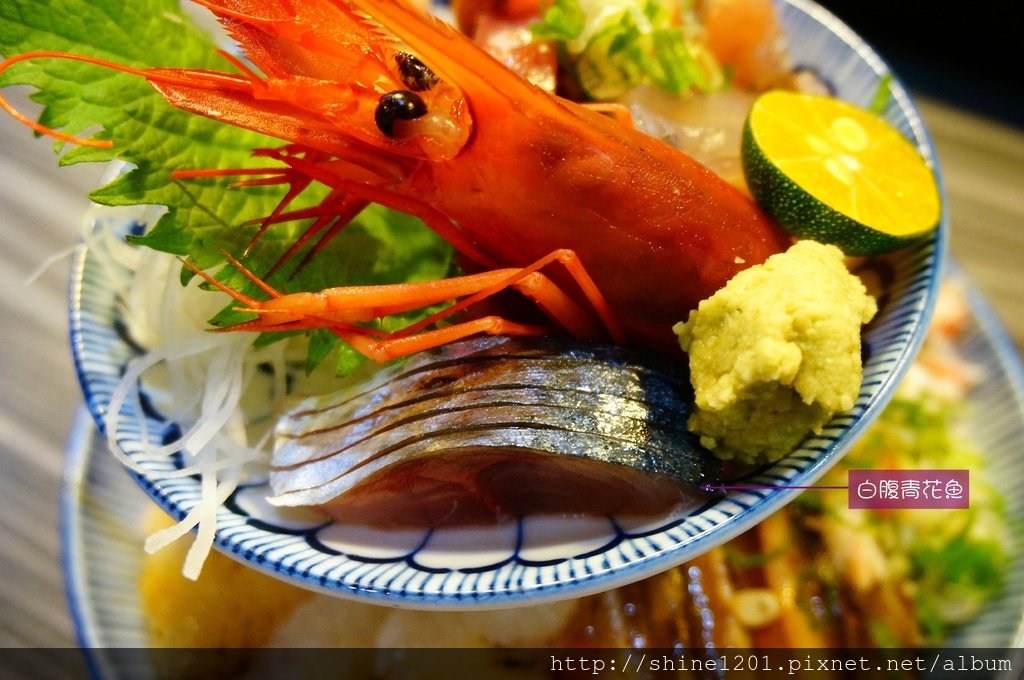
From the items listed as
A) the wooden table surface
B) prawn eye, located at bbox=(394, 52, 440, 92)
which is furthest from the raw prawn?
the wooden table surface

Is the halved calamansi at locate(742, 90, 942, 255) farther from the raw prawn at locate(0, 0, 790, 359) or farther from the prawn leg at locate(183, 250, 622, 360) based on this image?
the prawn leg at locate(183, 250, 622, 360)

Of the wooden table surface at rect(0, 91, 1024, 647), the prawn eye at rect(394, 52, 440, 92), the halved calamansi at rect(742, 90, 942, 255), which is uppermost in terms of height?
the halved calamansi at rect(742, 90, 942, 255)

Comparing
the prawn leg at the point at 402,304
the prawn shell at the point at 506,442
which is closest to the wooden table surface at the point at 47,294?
the prawn leg at the point at 402,304

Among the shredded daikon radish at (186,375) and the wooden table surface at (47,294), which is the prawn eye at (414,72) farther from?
the wooden table surface at (47,294)

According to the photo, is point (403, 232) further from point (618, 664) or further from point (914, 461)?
point (914, 461)

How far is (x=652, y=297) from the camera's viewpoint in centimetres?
114

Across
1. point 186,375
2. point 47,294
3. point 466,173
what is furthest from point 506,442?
point 47,294

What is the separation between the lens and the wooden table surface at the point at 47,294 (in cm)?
172

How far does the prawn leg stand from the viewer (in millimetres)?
1012

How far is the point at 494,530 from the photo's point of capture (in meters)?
1.12

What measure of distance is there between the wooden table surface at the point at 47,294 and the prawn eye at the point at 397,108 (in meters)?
0.76

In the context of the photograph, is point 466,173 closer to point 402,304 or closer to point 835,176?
point 402,304

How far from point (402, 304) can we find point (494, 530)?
1.21 feet

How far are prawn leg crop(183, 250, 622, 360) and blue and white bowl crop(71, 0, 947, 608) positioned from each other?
11.9 inches
